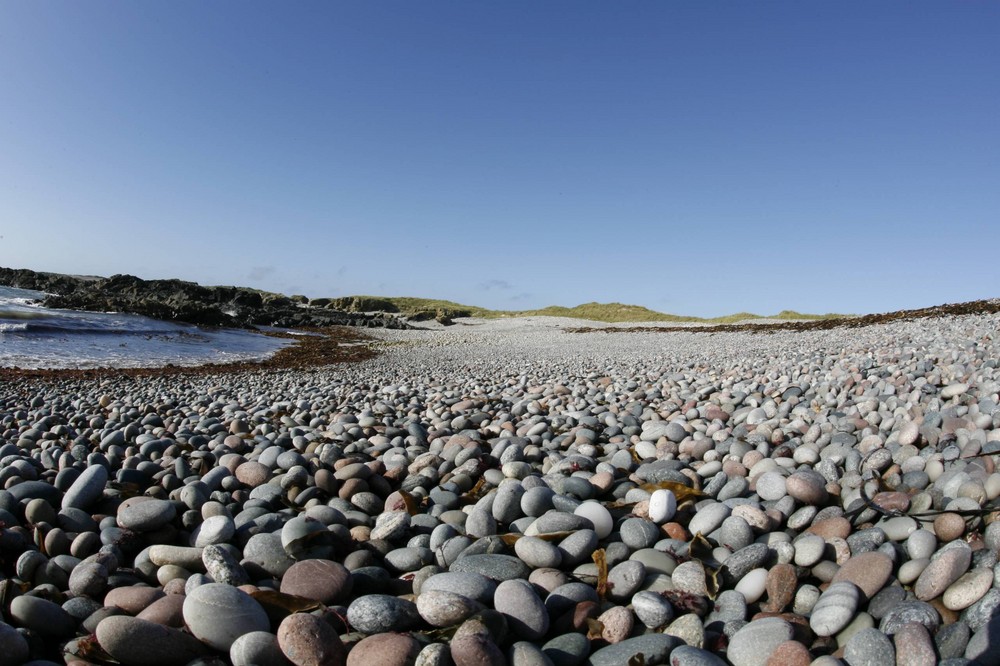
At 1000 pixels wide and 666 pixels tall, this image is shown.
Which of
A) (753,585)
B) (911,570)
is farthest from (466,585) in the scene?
(911,570)

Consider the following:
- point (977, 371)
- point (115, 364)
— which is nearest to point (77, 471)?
point (977, 371)

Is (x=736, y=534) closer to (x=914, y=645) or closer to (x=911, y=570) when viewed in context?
(x=911, y=570)

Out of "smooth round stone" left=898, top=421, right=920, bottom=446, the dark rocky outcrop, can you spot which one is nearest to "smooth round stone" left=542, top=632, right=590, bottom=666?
"smooth round stone" left=898, top=421, right=920, bottom=446

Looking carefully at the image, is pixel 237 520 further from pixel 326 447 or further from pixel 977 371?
pixel 977 371

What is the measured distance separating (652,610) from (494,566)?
0.56 m

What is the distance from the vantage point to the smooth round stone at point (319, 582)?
184cm

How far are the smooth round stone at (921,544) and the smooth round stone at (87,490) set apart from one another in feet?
11.5

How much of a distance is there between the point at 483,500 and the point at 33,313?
891 inches

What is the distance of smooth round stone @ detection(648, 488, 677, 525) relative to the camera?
2.41 m

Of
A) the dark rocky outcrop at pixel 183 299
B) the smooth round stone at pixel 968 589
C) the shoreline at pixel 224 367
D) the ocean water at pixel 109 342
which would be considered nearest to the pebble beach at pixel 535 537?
the smooth round stone at pixel 968 589

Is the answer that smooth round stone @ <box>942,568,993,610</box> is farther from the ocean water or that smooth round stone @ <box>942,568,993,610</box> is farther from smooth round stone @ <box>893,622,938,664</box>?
the ocean water

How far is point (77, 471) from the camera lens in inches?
122

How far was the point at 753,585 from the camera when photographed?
6.22 ft

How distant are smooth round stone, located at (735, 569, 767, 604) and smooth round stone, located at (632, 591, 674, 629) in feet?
1.00
